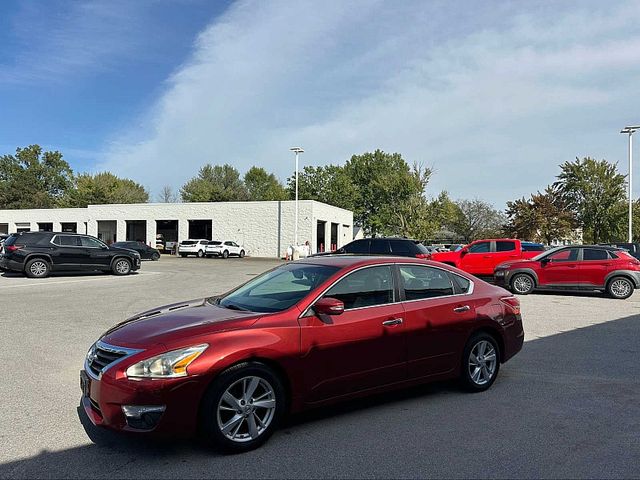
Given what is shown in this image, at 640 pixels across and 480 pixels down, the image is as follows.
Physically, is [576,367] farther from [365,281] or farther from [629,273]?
[629,273]

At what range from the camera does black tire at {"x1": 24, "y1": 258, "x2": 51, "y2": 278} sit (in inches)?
735

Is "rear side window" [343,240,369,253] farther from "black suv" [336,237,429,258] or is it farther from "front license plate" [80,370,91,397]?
"front license plate" [80,370,91,397]

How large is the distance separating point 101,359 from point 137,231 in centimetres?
5290

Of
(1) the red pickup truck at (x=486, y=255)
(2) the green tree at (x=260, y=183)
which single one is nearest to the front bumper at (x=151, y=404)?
(1) the red pickup truck at (x=486, y=255)

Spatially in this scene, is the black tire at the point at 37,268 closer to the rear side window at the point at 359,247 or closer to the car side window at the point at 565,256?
the rear side window at the point at 359,247

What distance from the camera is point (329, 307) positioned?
436 centimetres

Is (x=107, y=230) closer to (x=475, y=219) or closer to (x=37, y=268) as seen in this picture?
(x=37, y=268)

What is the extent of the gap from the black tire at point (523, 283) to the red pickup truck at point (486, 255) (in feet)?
12.6

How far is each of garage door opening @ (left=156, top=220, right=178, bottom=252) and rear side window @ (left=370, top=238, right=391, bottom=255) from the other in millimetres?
36136

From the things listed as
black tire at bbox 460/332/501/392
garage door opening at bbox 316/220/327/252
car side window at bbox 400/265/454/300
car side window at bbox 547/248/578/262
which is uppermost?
garage door opening at bbox 316/220/327/252

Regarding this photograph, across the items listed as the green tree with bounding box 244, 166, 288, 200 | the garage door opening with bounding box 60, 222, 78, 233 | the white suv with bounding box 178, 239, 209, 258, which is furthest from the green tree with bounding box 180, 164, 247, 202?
the white suv with bounding box 178, 239, 209, 258

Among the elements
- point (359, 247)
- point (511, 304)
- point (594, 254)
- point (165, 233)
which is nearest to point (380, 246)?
point (359, 247)

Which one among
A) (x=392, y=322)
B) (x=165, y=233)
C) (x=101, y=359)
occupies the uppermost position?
(x=165, y=233)

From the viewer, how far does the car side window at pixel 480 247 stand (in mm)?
19500
